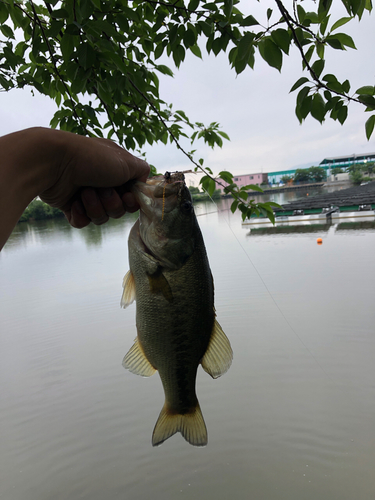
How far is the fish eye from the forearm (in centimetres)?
58

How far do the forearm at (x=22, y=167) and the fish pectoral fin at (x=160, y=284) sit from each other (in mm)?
625

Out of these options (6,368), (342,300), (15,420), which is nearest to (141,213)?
(15,420)

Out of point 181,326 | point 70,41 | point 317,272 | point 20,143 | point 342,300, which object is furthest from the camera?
point 317,272

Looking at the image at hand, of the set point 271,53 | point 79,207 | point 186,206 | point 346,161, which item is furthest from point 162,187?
point 346,161

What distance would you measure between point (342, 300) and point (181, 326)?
8283 mm

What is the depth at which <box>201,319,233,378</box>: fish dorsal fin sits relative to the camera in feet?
5.21

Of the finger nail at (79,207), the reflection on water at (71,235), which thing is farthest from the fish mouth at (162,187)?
the reflection on water at (71,235)

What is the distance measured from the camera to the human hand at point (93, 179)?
4.59 ft

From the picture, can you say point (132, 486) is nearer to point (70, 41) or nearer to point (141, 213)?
point (141, 213)

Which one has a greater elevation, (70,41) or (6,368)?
(70,41)

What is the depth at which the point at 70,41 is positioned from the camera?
6.41 feet

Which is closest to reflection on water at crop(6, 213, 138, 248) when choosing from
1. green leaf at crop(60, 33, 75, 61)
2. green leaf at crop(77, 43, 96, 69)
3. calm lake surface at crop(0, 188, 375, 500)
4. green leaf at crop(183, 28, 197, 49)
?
calm lake surface at crop(0, 188, 375, 500)

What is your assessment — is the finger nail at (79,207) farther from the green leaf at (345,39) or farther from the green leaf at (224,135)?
the green leaf at (224,135)

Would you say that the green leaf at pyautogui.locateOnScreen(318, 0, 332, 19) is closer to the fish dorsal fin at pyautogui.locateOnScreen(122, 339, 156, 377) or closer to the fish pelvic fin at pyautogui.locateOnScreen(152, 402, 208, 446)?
the fish dorsal fin at pyautogui.locateOnScreen(122, 339, 156, 377)
